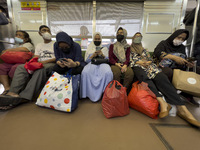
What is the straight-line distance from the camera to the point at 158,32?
3.02 metres

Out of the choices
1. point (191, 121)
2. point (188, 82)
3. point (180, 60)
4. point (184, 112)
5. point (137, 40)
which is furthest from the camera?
point (137, 40)

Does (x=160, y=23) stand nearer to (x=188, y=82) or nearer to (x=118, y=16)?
(x=118, y=16)

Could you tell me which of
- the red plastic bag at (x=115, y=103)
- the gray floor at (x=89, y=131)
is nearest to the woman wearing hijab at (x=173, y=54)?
the gray floor at (x=89, y=131)

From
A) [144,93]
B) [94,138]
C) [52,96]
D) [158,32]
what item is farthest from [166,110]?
[158,32]

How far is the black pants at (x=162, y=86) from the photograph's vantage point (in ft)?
4.21

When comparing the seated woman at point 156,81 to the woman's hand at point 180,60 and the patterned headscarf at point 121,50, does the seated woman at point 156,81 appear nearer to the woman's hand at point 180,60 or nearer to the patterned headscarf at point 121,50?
the patterned headscarf at point 121,50

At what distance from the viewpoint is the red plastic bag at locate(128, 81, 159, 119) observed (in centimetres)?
118

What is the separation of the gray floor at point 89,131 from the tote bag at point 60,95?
105 millimetres

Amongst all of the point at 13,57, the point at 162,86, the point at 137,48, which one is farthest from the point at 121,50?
the point at 13,57

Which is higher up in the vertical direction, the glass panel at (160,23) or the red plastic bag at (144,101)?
the glass panel at (160,23)

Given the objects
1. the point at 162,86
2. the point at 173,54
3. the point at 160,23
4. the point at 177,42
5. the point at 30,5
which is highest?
the point at 30,5

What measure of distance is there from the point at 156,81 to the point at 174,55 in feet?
2.47

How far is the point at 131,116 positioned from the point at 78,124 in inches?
→ 26.9

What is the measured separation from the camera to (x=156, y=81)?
1.47 meters
